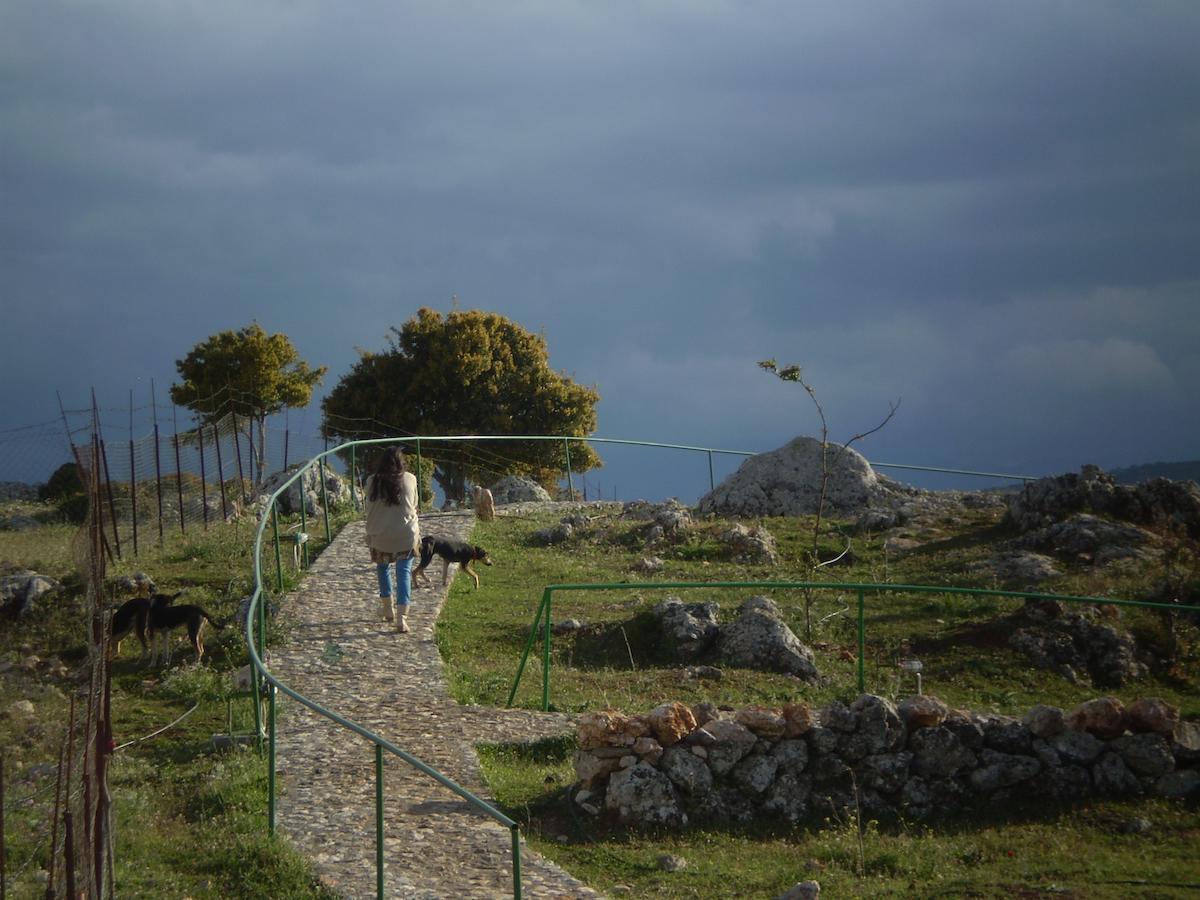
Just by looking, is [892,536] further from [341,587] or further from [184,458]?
[184,458]

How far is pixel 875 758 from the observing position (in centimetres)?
1092

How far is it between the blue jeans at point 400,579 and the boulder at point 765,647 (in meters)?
3.79

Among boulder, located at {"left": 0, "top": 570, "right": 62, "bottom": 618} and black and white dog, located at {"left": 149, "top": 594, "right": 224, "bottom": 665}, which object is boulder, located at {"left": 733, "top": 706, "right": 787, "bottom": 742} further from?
boulder, located at {"left": 0, "top": 570, "right": 62, "bottom": 618}

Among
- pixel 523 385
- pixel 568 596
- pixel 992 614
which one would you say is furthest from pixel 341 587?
pixel 523 385

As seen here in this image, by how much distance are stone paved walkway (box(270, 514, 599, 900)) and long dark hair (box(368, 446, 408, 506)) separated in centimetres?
181

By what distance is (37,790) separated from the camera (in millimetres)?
11352

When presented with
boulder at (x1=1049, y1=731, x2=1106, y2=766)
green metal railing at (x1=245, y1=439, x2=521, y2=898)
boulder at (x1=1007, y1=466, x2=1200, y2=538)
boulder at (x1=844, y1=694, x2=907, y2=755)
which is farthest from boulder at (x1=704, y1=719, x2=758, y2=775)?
boulder at (x1=1007, y1=466, x2=1200, y2=538)

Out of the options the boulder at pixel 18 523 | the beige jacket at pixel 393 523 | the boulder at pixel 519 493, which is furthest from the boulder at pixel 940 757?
the boulder at pixel 18 523

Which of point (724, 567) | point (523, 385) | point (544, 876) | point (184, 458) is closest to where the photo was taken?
point (544, 876)

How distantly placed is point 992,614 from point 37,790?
1115 centimetres

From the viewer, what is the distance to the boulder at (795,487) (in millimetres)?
25250

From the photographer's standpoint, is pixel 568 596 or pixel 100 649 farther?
pixel 568 596

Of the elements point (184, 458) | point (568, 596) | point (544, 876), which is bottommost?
point (544, 876)

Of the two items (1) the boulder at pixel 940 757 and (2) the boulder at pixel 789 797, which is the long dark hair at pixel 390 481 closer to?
(2) the boulder at pixel 789 797
